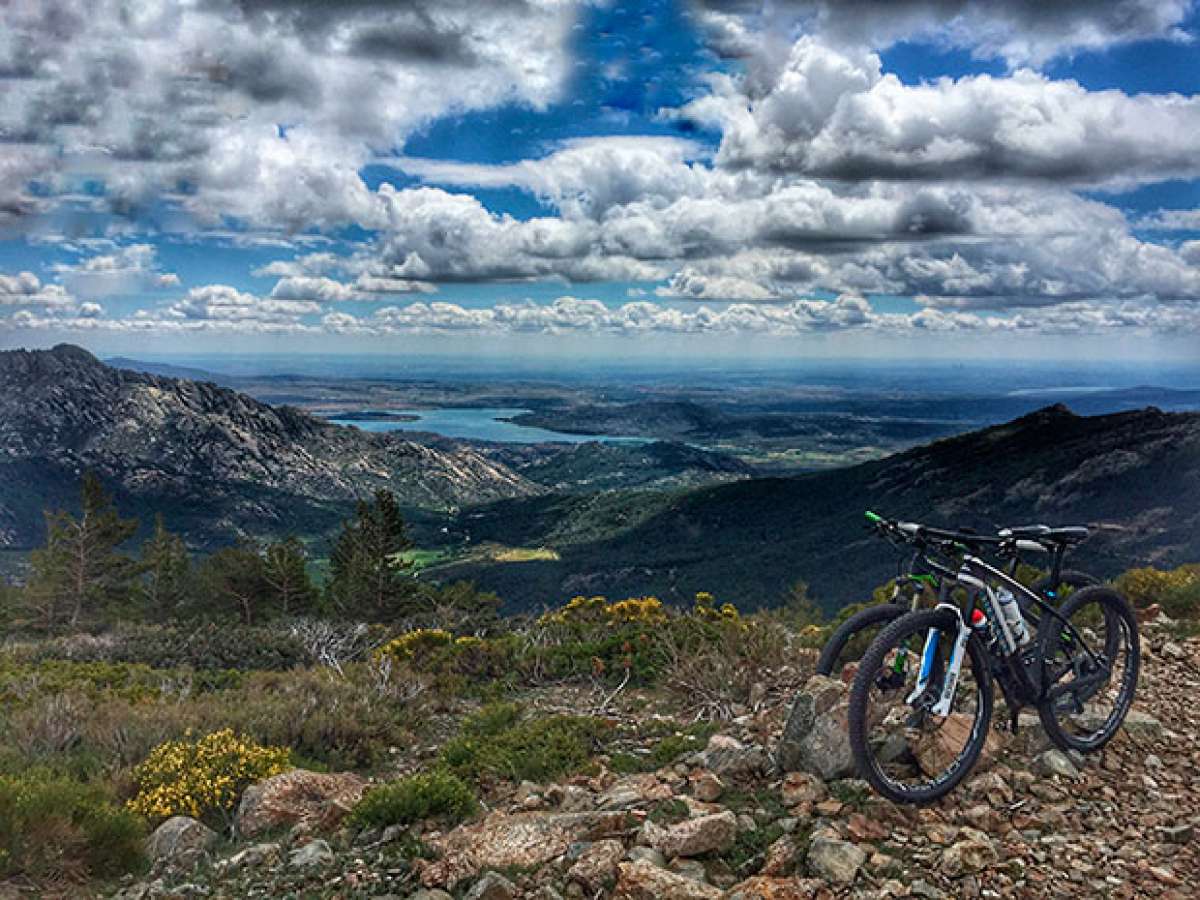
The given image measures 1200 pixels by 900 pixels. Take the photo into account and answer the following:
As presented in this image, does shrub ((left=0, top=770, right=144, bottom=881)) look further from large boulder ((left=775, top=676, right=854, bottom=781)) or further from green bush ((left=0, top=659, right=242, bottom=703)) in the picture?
large boulder ((left=775, top=676, right=854, bottom=781))

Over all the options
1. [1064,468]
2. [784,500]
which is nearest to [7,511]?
[784,500]

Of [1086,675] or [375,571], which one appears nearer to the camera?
[1086,675]

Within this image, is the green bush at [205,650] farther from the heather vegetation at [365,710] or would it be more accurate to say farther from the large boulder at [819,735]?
the large boulder at [819,735]

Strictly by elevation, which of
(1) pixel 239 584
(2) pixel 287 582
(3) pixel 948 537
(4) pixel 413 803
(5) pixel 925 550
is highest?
(3) pixel 948 537

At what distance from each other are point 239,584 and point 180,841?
30005 mm

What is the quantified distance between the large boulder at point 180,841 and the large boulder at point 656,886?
3.23 metres

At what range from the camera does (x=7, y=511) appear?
590ft

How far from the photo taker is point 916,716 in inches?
205

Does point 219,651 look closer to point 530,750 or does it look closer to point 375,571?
point 530,750

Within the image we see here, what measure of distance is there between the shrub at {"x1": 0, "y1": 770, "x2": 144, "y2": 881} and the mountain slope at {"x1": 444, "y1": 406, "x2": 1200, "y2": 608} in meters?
73.3

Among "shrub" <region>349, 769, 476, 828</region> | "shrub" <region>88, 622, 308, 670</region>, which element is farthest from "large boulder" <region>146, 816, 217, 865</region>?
"shrub" <region>88, 622, 308, 670</region>

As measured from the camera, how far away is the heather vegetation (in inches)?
225

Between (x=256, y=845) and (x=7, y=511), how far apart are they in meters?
218

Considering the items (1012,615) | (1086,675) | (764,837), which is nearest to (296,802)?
(764,837)
